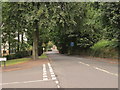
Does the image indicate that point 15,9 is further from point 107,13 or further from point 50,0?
point 107,13

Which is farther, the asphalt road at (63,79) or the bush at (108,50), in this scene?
the bush at (108,50)

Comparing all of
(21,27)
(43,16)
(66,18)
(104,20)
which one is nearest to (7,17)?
(21,27)

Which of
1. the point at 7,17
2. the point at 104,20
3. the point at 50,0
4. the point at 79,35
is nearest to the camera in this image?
the point at 104,20

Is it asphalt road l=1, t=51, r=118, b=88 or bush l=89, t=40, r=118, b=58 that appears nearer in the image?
asphalt road l=1, t=51, r=118, b=88

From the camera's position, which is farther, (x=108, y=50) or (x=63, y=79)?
(x=108, y=50)

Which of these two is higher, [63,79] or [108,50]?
[108,50]

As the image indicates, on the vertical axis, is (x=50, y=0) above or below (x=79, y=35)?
above

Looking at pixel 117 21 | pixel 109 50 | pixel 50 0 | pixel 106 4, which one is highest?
pixel 50 0

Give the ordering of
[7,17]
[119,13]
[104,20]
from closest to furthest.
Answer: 1. [119,13]
2. [104,20]
3. [7,17]

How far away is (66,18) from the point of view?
1163 inches

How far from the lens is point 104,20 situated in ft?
74.7

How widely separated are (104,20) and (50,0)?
28.1 ft

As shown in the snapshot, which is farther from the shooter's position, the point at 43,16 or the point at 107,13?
the point at 43,16

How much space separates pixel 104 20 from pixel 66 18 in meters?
7.79
